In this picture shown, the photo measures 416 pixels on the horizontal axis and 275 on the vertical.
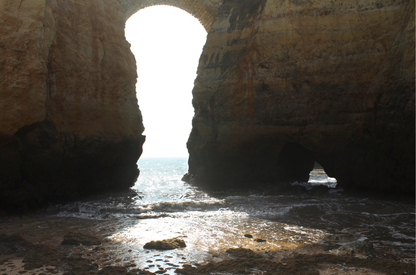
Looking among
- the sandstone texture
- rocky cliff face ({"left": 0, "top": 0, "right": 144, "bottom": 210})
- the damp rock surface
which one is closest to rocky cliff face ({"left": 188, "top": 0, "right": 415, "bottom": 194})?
the sandstone texture

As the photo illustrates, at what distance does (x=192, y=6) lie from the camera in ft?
45.7

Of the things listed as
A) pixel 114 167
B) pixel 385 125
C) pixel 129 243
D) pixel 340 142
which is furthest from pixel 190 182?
pixel 129 243

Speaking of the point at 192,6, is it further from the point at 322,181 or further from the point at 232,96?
the point at 322,181

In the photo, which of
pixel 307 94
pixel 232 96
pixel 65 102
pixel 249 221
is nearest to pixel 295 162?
pixel 307 94

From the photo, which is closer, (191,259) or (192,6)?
(191,259)

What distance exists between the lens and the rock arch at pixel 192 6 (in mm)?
12968

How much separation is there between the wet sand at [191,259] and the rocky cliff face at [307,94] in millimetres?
5251

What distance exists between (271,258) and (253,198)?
5476 mm

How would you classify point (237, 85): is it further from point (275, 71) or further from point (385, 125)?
point (385, 125)

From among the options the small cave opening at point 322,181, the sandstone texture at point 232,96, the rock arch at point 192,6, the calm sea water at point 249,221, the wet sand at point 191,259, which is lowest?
the small cave opening at point 322,181

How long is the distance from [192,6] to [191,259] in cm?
1229

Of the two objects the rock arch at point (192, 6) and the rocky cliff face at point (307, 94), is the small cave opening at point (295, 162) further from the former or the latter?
the rock arch at point (192, 6)

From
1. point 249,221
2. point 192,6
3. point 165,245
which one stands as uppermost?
point 192,6

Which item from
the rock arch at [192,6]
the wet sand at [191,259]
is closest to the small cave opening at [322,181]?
the rock arch at [192,6]
